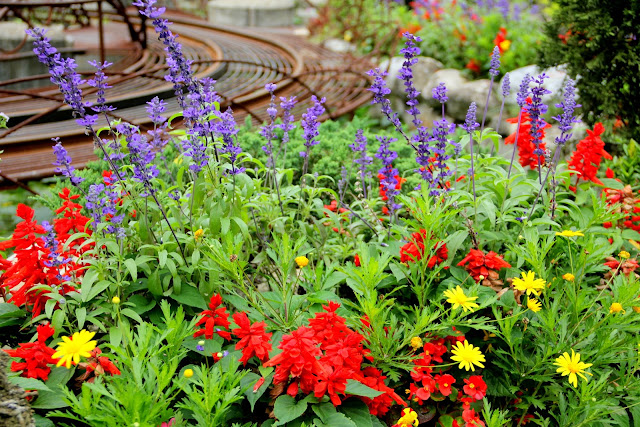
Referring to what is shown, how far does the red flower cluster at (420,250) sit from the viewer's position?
A: 6.79 feet

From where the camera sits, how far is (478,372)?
206 cm

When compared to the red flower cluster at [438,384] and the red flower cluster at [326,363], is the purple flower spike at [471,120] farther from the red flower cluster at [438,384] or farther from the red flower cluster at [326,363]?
the red flower cluster at [326,363]

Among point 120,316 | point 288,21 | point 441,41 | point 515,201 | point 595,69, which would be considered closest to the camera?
point 120,316

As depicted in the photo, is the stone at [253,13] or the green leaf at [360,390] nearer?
the green leaf at [360,390]

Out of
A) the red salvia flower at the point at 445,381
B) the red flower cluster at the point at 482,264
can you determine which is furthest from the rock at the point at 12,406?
the red flower cluster at the point at 482,264

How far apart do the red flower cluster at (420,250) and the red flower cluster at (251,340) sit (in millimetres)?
633

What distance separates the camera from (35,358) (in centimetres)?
179

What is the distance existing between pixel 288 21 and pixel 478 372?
983 centimetres

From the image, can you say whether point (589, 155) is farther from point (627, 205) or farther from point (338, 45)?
point (338, 45)

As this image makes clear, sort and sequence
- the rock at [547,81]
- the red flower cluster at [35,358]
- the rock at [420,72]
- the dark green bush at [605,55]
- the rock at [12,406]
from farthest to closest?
1. the rock at [420,72]
2. the rock at [547,81]
3. the dark green bush at [605,55]
4. the red flower cluster at [35,358]
5. the rock at [12,406]

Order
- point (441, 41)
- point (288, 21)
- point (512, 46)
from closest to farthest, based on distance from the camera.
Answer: point (512, 46) < point (441, 41) < point (288, 21)

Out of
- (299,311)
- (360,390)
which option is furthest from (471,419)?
(299,311)

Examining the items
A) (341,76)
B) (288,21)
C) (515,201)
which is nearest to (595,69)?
(515,201)

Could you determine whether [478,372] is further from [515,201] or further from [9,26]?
[9,26]
